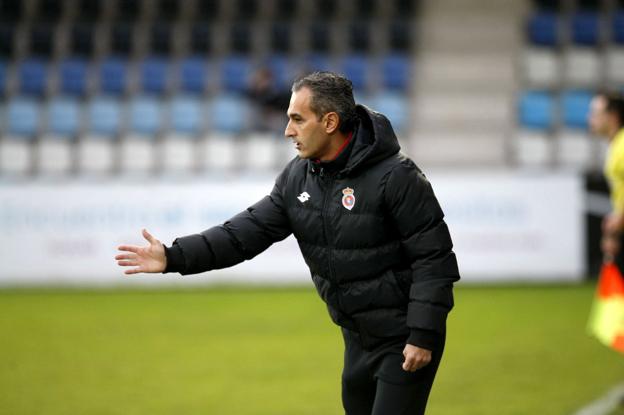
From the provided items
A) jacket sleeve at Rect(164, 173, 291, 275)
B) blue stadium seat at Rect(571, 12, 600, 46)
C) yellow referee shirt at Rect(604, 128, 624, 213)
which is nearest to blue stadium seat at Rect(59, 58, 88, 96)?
blue stadium seat at Rect(571, 12, 600, 46)

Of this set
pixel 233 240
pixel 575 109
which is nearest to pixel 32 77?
pixel 575 109

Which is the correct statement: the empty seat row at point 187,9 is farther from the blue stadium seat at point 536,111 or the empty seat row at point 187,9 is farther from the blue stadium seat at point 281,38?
the blue stadium seat at point 536,111

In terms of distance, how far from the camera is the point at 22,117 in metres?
19.6

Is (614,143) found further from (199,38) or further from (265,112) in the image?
(199,38)

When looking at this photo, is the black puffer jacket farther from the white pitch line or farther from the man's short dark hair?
the white pitch line

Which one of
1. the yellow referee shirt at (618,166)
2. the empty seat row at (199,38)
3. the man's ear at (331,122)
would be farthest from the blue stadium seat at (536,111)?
the man's ear at (331,122)

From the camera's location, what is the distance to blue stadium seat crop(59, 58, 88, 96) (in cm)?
2025

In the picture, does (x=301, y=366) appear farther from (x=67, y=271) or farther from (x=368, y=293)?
(x=67, y=271)

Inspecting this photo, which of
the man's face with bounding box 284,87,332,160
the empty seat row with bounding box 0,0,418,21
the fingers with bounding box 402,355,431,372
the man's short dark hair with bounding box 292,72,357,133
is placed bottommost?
the fingers with bounding box 402,355,431,372

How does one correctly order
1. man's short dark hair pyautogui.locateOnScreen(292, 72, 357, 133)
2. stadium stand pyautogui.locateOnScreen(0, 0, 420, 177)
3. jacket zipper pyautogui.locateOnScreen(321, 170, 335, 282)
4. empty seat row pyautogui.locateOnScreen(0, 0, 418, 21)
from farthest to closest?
1. empty seat row pyautogui.locateOnScreen(0, 0, 418, 21)
2. stadium stand pyautogui.locateOnScreen(0, 0, 420, 177)
3. jacket zipper pyautogui.locateOnScreen(321, 170, 335, 282)
4. man's short dark hair pyautogui.locateOnScreen(292, 72, 357, 133)

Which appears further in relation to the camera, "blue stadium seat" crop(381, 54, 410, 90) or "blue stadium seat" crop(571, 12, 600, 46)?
"blue stadium seat" crop(571, 12, 600, 46)

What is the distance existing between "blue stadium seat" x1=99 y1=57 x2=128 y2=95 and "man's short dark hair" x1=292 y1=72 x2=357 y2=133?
16167 millimetres

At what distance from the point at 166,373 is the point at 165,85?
11715 mm

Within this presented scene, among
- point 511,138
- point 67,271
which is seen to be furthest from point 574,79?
point 67,271
